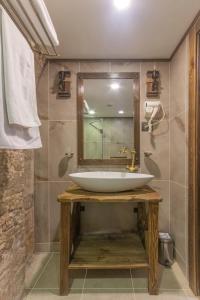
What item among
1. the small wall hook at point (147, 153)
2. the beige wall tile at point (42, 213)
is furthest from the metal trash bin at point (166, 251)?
the beige wall tile at point (42, 213)

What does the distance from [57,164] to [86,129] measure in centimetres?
47

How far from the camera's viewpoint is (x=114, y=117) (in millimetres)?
2062

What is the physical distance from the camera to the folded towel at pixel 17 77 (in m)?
1.00

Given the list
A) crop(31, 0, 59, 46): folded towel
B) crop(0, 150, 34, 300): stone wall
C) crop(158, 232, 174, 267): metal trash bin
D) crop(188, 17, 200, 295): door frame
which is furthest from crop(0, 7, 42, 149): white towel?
crop(158, 232, 174, 267): metal trash bin

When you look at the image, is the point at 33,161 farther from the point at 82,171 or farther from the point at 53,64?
the point at 53,64

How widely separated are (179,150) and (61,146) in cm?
114

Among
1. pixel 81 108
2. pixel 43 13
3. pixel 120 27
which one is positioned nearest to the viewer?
pixel 43 13

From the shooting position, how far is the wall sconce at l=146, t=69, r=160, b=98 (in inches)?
83.7

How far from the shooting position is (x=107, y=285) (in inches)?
64.6

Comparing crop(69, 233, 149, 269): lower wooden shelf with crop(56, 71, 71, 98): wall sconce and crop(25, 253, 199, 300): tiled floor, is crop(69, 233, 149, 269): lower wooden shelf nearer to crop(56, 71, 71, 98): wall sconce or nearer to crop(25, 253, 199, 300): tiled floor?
crop(25, 253, 199, 300): tiled floor

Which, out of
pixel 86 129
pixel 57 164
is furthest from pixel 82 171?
pixel 86 129

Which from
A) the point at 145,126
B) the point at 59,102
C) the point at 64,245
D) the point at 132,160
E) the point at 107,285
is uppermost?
the point at 59,102

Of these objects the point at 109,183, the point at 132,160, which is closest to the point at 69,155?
the point at 132,160

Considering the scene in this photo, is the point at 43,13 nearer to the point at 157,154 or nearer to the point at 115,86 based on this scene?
the point at 115,86
